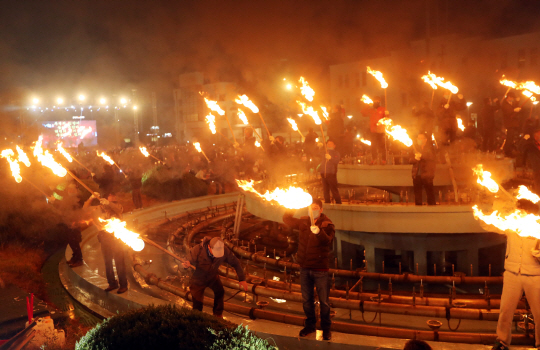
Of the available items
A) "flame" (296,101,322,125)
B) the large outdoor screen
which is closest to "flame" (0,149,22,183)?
"flame" (296,101,322,125)

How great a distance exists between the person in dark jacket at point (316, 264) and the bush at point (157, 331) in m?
1.85

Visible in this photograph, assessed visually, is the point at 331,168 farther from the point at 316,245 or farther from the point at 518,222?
the point at 518,222

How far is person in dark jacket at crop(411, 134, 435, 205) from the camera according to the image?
958 cm

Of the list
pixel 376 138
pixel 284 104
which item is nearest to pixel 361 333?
pixel 376 138

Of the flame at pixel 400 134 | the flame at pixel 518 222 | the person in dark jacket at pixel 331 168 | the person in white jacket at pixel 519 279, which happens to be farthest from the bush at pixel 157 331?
the flame at pixel 400 134

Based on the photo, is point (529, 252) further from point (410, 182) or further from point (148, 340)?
point (410, 182)

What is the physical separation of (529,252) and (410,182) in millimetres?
7212

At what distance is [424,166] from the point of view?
9664 millimetres

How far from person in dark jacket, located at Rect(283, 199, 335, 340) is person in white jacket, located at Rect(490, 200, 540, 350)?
7.52ft

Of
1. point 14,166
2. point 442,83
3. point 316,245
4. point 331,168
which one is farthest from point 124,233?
point 442,83

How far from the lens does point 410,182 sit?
12781mm

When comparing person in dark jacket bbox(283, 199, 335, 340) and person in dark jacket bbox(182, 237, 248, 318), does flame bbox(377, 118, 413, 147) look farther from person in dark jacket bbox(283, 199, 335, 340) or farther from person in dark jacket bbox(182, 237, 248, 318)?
person in dark jacket bbox(182, 237, 248, 318)

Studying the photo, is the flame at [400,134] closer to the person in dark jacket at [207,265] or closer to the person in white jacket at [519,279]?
the person in white jacket at [519,279]

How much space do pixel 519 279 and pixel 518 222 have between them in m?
0.74
